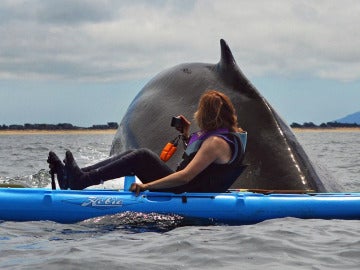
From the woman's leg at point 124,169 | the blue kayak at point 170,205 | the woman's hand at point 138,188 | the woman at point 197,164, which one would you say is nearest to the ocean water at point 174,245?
the blue kayak at point 170,205

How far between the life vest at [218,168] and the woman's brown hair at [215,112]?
0.27ft

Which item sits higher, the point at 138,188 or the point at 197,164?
the point at 197,164

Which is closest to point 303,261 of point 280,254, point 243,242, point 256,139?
point 280,254

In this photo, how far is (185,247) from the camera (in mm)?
6000

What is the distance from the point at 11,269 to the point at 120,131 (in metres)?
7.22

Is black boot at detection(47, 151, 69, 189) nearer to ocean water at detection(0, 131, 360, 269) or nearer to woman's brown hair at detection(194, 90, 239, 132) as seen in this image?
ocean water at detection(0, 131, 360, 269)

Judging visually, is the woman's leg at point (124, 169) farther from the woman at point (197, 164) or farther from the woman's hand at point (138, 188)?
the woman's hand at point (138, 188)

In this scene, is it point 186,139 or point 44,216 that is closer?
point 44,216

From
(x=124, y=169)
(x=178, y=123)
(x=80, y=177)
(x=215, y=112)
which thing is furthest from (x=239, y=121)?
(x=80, y=177)

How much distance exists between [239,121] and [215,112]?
2074mm

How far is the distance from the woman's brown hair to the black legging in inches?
26.1

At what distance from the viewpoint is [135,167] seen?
7.74m

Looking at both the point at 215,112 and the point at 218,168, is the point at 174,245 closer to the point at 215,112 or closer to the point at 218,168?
the point at 218,168

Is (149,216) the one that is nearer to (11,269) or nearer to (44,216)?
(44,216)
